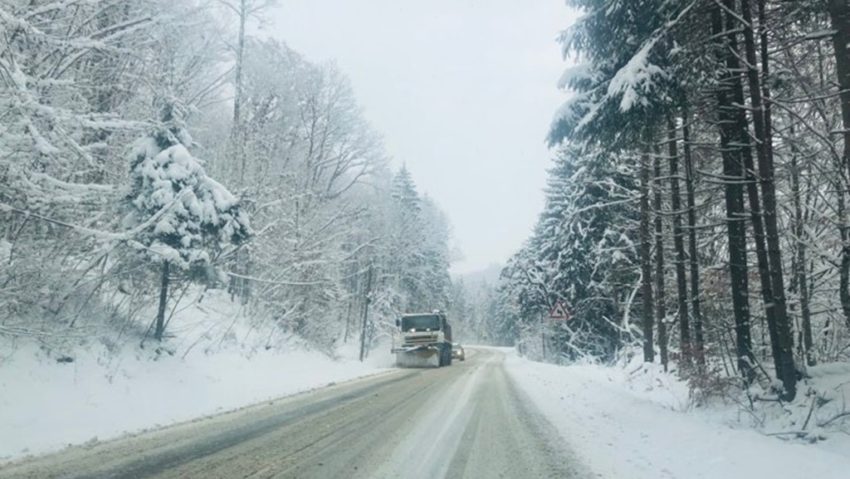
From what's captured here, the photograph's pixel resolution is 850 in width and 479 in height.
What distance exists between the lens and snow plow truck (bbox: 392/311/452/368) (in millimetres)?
30703

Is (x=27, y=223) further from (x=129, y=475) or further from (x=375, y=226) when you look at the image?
(x=375, y=226)

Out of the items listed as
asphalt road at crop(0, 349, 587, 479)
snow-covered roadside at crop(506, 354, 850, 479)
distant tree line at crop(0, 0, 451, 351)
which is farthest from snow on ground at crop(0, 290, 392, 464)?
snow-covered roadside at crop(506, 354, 850, 479)

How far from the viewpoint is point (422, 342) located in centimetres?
3077

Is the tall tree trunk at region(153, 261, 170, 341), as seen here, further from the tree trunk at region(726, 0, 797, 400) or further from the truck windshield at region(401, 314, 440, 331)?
the truck windshield at region(401, 314, 440, 331)

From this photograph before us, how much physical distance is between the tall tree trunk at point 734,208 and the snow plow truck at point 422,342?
21.8 m

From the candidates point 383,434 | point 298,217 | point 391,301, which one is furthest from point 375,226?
point 383,434

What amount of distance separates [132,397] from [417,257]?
41666 mm

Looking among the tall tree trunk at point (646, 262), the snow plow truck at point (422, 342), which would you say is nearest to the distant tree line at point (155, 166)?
the snow plow truck at point (422, 342)

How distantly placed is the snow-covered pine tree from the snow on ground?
1475 mm

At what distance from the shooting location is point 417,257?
5144 centimetres

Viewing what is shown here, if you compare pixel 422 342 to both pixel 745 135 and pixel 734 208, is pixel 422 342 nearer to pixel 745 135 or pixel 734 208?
pixel 734 208

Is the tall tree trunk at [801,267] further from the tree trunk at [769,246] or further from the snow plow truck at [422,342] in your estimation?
the snow plow truck at [422,342]

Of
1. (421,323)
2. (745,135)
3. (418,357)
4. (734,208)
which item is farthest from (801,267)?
(418,357)

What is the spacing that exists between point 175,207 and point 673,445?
988 centimetres
